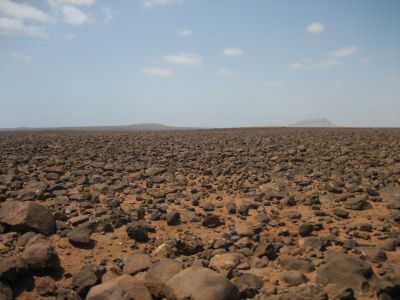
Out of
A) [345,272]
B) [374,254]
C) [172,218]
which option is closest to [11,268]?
[172,218]

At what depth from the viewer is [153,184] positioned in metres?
10.1

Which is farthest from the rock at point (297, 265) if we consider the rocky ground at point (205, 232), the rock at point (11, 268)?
the rock at point (11, 268)

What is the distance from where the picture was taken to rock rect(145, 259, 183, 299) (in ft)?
13.5

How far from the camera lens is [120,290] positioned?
3857 mm

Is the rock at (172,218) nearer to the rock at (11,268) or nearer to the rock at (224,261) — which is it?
the rock at (224,261)

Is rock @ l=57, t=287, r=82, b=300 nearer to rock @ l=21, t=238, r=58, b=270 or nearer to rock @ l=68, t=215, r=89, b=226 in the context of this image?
rock @ l=21, t=238, r=58, b=270

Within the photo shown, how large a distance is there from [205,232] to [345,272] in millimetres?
2624

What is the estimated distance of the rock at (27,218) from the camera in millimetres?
5785

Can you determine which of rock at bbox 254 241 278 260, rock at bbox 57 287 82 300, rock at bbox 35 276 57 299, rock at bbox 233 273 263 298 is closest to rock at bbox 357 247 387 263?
rock at bbox 254 241 278 260

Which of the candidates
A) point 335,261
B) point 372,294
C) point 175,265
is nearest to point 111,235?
point 175,265

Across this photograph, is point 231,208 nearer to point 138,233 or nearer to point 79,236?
point 138,233

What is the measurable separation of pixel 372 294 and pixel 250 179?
6280 mm

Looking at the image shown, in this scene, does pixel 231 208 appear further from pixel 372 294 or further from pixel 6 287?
pixel 6 287

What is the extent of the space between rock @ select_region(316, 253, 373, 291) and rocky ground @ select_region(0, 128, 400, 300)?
13mm
